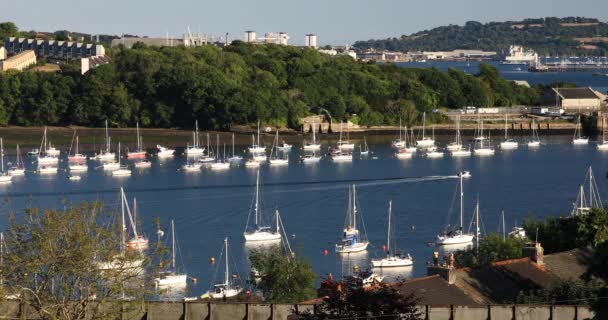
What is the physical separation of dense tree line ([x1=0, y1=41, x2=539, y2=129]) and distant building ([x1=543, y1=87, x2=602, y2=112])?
1.08m

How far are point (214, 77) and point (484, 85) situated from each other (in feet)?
55.8

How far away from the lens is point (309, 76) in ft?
247

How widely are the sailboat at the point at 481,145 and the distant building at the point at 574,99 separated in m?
9.52

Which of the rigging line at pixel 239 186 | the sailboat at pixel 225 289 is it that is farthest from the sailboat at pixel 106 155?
the sailboat at pixel 225 289

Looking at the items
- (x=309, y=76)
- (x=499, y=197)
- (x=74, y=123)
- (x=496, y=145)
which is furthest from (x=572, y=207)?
(x=309, y=76)

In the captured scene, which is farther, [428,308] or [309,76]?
[309,76]

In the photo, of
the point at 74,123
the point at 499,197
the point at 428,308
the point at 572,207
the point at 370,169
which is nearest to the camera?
the point at 428,308

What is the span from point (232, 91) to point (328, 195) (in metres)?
26.3

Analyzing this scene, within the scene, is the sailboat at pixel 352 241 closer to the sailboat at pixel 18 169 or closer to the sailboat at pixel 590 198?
the sailboat at pixel 590 198

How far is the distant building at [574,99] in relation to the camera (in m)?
74.6

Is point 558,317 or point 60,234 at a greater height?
point 60,234

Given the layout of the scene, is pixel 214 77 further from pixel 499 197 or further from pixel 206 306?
pixel 206 306

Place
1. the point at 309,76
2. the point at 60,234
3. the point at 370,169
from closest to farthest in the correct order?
the point at 60,234
the point at 370,169
the point at 309,76

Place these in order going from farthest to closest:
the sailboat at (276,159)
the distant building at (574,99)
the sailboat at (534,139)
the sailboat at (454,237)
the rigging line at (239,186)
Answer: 1. the distant building at (574,99)
2. the sailboat at (534,139)
3. the sailboat at (276,159)
4. the rigging line at (239,186)
5. the sailboat at (454,237)
